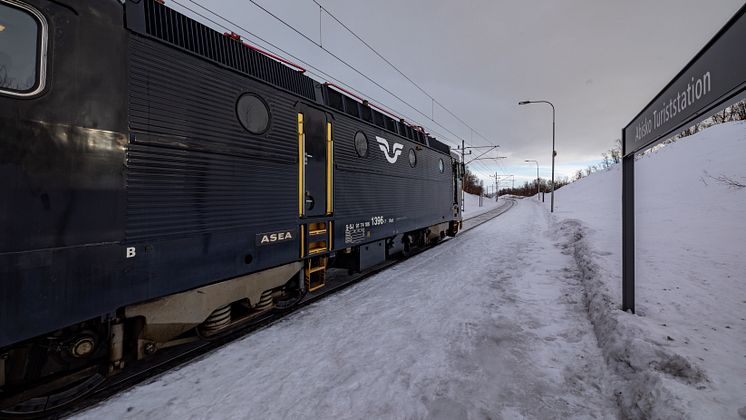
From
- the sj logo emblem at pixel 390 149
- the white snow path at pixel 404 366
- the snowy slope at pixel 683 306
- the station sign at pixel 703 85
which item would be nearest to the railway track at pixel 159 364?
the white snow path at pixel 404 366

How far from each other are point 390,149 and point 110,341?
19.3 ft

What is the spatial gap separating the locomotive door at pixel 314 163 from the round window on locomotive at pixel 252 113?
→ 2.09 ft

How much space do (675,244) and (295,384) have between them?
9.01 meters

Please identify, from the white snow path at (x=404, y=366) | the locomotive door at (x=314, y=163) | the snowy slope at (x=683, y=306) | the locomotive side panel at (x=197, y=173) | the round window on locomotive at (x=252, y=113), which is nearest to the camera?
the snowy slope at (x=683, y=306)

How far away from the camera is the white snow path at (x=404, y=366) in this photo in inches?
101

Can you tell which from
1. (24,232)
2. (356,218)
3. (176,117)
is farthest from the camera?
(356,218)

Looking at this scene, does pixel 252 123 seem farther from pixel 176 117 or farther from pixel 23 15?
pixel 23 15

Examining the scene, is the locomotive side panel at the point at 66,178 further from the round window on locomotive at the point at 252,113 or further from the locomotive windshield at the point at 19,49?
the round window on locomotive at the point at 252,113

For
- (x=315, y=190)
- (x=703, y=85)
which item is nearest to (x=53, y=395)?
(x=315, y=190)

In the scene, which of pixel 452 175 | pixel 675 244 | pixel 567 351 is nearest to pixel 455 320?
pixel 567 351

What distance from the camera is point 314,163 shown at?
490 centimetres

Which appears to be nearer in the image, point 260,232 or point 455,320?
point 260,232

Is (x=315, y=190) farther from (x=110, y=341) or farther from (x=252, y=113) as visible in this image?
(x=110, y=341)

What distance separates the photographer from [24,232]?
210 cm
